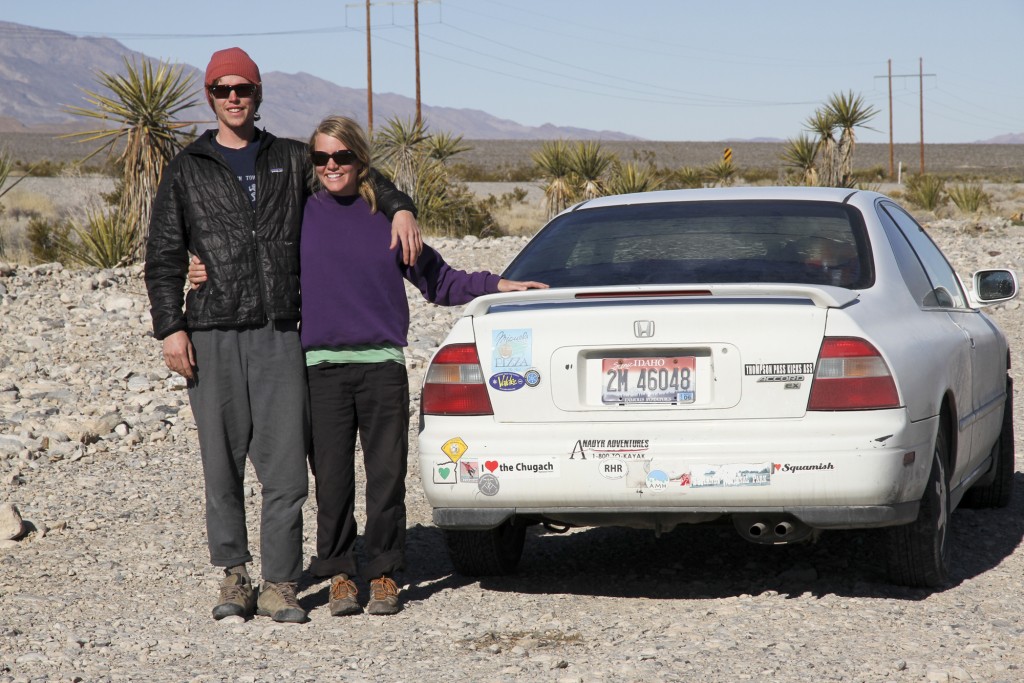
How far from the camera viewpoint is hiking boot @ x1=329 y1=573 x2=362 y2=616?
4.55 meters

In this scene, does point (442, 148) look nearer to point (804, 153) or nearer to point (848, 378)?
point (804, 153)

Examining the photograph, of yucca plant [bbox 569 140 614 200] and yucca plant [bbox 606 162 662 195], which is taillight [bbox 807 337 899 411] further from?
yucca plant [bbox 569 140 614 200]

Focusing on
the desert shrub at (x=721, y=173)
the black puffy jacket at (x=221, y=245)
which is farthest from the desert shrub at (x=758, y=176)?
the black puffy jacket at (x=221, y=245)

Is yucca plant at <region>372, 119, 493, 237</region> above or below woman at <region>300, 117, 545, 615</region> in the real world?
above

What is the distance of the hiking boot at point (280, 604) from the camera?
445 centimetres

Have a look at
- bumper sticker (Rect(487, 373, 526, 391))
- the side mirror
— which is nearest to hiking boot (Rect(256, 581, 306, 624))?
bumper sticker (Rect(487, 373, 526, 391))

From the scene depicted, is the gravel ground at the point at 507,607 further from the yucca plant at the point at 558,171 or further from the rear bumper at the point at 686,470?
the yucca plant at the point at 558,171

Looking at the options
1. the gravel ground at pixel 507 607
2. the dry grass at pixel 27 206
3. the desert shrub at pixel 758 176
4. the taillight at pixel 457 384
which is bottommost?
the gravel ground at pixel 507 607

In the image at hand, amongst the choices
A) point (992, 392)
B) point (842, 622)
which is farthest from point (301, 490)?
point (992, 392)

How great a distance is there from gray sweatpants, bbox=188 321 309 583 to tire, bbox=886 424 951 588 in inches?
86.8

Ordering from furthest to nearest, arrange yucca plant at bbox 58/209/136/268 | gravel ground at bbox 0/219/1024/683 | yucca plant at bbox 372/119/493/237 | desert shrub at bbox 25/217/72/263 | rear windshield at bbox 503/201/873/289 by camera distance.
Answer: yucca plant at bbox 372/119/493/237 < desert shrub at bbox 25/217/72/263 < yucca plant at bbox 58/209/136/268 < rear windshield at bbox 503/201/873/289 < gravel ground at bbox 0/219/1024/683

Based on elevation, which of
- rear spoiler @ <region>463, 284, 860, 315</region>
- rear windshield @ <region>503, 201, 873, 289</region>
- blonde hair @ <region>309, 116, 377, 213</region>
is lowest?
rear spoiler @ <region>463, 284, 860, 315</region>

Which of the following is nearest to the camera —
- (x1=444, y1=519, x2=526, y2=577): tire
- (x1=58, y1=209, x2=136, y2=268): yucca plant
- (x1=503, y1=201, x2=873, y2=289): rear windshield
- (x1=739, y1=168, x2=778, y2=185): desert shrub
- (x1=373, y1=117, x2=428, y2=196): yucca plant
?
(x1=503, y1=201, x2=873, y2=289): rear windshield

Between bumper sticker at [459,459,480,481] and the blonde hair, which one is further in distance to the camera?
the blonde hair
